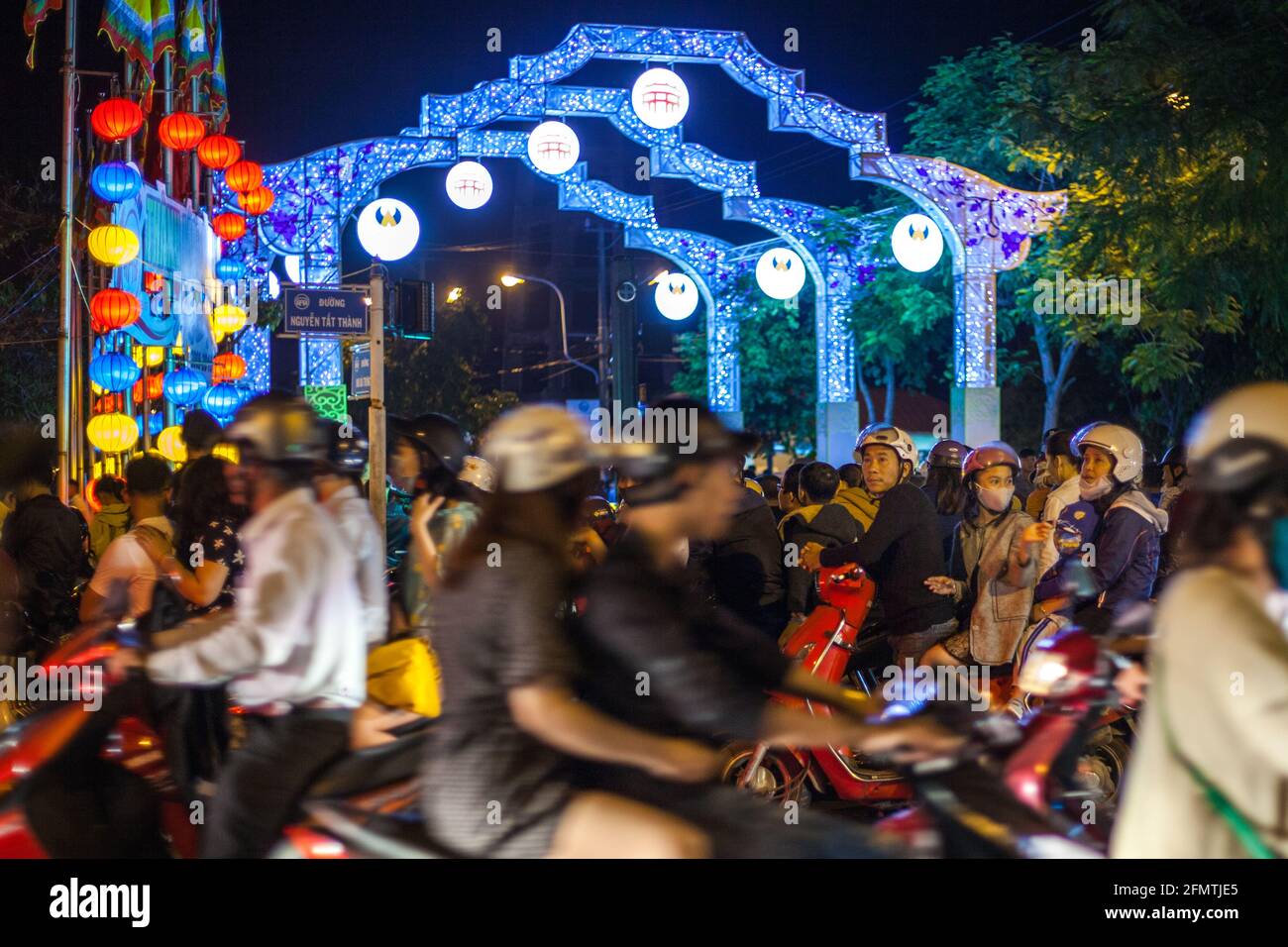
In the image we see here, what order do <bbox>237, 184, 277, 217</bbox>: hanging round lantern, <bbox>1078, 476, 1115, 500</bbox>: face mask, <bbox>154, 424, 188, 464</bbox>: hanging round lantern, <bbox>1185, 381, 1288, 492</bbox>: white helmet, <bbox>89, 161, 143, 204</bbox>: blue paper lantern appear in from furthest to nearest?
<bbox>237, 184, 277, 217</bbox>: hanging round lantern → <bbox>154, 424, 188, 464</bbox>: hanging round lantern → <bbox>89, 161, 143, 204</bbox>: blue paper lantern → <bbox>1078, 476, 1115, 500</bbox>: face mask → <bbox>1185, 381, 1288, 492</bbox>: white helmet

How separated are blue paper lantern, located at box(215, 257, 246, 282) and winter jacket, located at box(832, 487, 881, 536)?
46.9 feet

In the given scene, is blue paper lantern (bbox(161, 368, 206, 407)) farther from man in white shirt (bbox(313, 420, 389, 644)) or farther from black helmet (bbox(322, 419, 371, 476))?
man in white shirt (bbox(313, 420, 389, 644))

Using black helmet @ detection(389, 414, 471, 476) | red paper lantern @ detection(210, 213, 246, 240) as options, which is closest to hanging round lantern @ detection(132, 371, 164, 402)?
red paper lantern @ detection(210, 213, 246, 240)

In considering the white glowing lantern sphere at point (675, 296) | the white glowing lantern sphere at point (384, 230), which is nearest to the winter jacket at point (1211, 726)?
the white glowing lantern sphere at point (384, 230)

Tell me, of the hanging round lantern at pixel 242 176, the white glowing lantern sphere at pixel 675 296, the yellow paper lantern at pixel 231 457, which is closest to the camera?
the yellow paper lantern at pixel 231 457

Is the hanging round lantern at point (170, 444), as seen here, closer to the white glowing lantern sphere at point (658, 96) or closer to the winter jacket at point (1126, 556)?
the white glowing lantern sphere at point (658, 96)

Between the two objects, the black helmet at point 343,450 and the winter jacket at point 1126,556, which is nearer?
the black helmet at point 343,450

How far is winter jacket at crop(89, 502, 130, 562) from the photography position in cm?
1033

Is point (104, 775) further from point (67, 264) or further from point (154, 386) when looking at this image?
point (154, 386)

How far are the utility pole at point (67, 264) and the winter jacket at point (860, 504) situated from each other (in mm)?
9118

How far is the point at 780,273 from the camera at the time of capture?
841 inches

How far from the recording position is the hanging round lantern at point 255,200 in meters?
19.7
